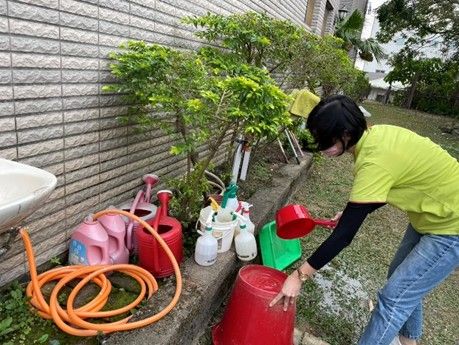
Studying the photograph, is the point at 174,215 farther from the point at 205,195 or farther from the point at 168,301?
the point at 168,301

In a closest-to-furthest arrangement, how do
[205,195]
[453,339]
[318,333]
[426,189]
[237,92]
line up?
[426,189], [237,92], [318,333], [453,339], [205,195]

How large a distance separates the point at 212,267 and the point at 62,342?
106 cm

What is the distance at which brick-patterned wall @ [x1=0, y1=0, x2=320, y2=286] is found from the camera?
1880 mm

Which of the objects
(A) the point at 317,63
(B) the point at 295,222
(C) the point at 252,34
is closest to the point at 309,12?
(A) the point at 317,63

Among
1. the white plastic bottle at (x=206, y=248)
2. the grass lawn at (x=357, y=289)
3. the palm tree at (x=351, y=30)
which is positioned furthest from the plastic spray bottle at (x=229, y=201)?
the palm tree at (x=351, y=30)

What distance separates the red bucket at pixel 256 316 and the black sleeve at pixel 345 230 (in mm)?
428

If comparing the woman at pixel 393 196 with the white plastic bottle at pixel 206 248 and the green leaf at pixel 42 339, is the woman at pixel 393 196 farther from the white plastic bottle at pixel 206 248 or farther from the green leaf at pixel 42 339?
the green leaf at pixel 42 339

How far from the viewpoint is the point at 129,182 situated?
305 cm

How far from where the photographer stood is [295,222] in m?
2.54

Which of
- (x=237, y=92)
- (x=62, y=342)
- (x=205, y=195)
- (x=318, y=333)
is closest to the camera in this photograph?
(x=62, y=342)

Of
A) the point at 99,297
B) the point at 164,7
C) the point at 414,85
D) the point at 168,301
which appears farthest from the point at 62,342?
the point at 414,85

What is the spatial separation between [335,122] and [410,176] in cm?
53

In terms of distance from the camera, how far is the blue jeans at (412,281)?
1.99m

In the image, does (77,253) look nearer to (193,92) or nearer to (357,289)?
(193,92)
